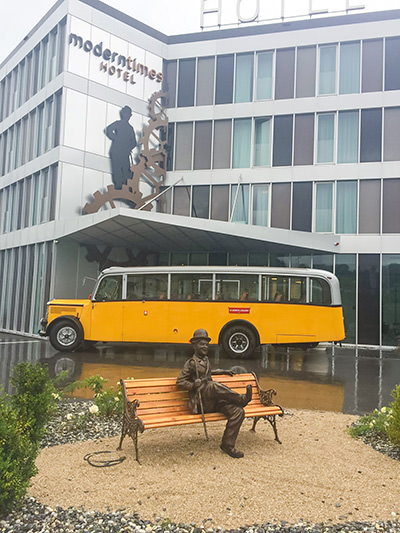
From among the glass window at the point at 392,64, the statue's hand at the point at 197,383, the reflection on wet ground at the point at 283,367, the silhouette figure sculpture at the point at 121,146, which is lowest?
the reflection on wet ground at the point at 283,367

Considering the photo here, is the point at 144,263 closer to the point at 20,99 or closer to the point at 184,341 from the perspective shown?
A: the point at 184,341

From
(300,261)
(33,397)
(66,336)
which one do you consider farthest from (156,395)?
(300,261)

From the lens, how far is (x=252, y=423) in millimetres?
6559

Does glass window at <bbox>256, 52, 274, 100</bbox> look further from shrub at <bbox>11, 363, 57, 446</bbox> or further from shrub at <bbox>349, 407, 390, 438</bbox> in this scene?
shrub at <bbox>11, 363, 57, 446</bbox>

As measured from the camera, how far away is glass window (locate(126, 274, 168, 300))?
14688 millimetres

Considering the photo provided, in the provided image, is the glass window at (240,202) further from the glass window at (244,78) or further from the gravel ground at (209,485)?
the gravel ground at (209,485)

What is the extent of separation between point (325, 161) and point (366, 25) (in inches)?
245

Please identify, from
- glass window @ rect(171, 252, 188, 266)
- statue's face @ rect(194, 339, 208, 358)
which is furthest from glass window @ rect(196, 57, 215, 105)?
statue's face @ rect(194, 339, 208, 358)

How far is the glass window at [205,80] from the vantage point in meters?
23.9

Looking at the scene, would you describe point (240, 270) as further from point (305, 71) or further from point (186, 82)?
point (186, 82)


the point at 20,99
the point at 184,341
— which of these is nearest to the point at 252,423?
the point at 184,341

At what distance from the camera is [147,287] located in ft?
48.4

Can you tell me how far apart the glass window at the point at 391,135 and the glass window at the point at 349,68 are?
186 cm

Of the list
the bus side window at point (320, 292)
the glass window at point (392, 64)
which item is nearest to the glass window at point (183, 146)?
the glass window at point (392, 64)
